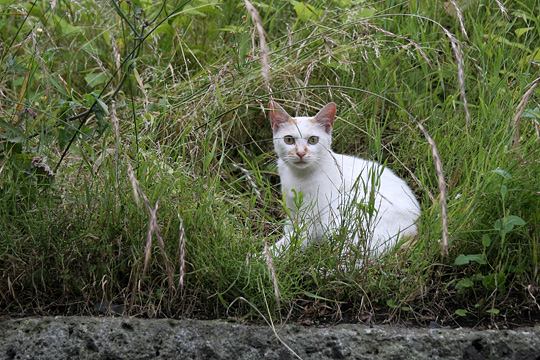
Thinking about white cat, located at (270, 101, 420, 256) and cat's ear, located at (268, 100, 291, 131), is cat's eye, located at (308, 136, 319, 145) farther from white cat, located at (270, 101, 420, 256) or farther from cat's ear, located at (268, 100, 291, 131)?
cat's ear, located at (268, 100, 291, 131)

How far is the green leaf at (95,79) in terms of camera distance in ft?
12.2

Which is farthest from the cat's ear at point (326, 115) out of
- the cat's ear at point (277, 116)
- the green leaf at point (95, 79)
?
the green leaf at point (95, 79)

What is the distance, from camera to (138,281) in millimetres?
2686

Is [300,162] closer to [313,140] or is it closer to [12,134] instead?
[313,140]

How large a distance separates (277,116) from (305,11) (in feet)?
2.38

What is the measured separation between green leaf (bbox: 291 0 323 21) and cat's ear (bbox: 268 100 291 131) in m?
0.69

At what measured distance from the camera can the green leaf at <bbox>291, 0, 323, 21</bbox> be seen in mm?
3859

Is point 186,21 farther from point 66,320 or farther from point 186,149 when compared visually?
point 66,320

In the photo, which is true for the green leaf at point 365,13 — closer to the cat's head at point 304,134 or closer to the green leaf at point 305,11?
the green leaf at point 305,11

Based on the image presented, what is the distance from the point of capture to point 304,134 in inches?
130

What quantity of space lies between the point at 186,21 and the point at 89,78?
0.57 meters

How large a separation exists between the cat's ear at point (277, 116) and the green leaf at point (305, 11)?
687 mm

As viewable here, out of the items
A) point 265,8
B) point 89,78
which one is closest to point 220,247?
point 89,78

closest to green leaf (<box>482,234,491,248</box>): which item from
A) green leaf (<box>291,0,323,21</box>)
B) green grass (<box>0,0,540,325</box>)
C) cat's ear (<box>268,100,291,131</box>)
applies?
green grass (<box>0,0,540,325</box>)
